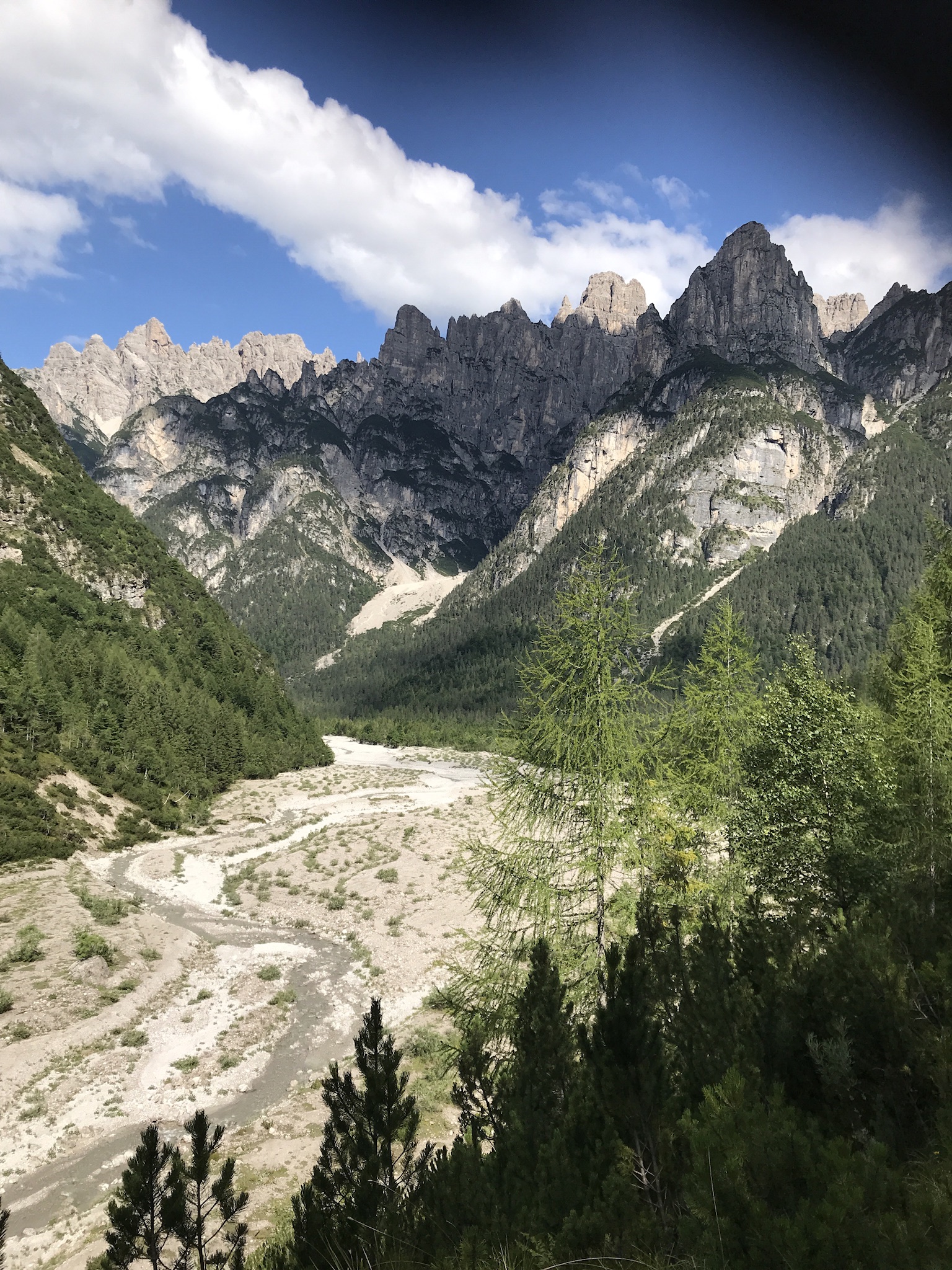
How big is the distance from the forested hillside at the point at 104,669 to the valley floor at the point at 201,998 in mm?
6496

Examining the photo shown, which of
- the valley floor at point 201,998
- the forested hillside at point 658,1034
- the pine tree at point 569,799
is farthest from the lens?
the valley floor at point 201,998

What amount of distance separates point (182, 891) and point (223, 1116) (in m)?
19.6

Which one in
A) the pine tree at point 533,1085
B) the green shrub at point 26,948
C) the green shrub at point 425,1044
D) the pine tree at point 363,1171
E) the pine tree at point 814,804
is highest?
the pine tree at point 814,804

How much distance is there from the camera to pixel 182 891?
31.9m

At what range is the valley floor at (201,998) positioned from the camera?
1250 cm

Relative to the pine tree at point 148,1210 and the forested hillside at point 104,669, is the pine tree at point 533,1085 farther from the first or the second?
the forested hillside at point 104,669

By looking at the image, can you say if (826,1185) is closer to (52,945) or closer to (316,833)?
(52,945)

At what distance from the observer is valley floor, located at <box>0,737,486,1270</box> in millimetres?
12500

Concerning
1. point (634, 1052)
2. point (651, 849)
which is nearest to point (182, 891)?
point (651, 849)

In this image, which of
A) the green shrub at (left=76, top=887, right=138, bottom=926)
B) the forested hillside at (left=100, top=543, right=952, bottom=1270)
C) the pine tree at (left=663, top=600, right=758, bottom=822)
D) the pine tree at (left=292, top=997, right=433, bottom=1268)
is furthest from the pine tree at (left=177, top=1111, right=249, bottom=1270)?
the green shrub at (left=76, top=887, right=138, bottom=926)

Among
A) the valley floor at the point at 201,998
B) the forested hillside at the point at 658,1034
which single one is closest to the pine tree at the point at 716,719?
the forested hillside at the point at 658,1034

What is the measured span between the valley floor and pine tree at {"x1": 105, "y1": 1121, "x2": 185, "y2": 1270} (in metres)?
6.61

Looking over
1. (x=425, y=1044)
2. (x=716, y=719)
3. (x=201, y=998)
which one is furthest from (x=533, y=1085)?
(x=201, y=998)

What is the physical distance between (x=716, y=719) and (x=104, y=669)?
51099mm
